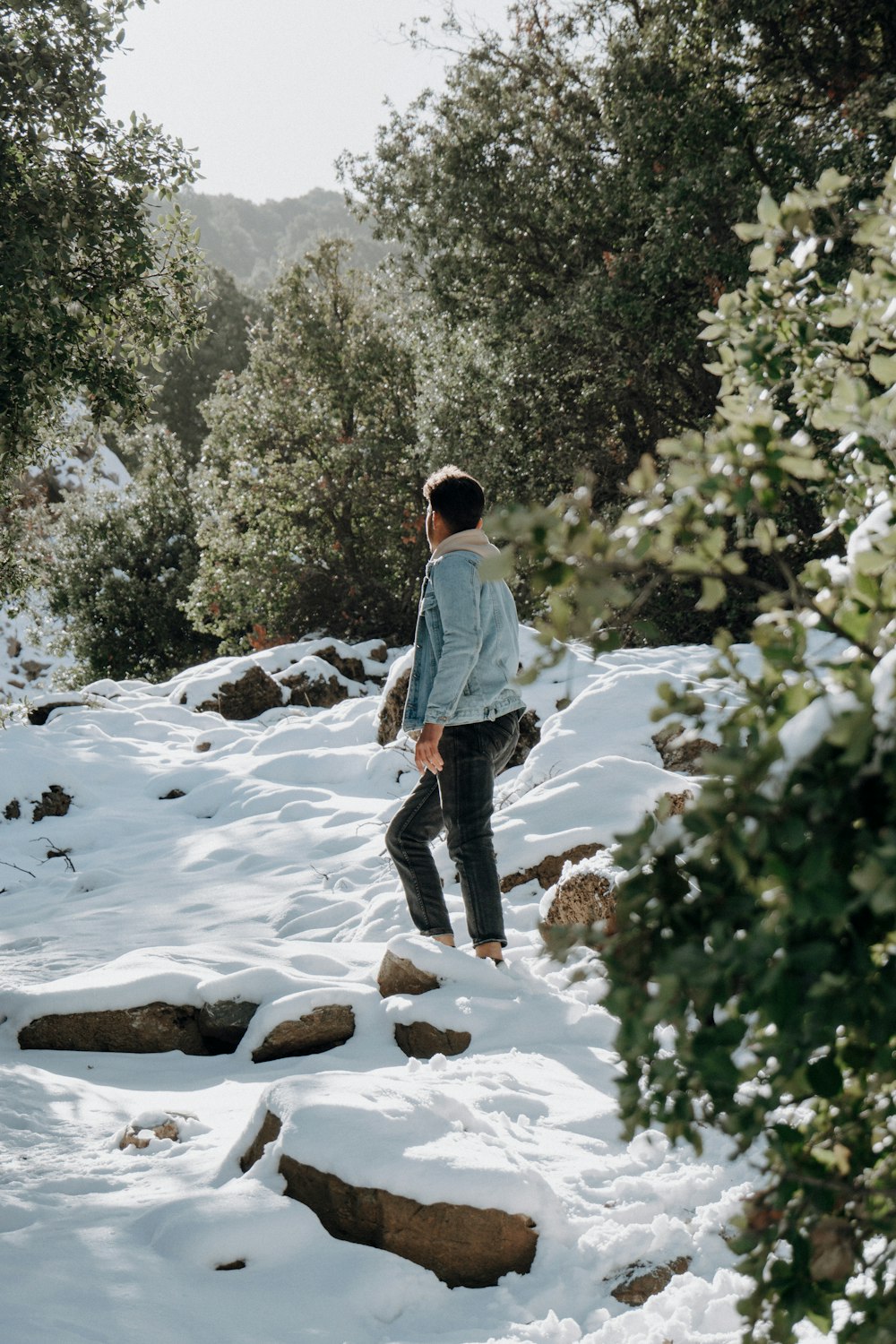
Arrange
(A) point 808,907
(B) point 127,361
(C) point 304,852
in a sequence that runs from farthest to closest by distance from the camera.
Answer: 1. (C) point 304,852
2. (B) point 127,361
3. (A) point 808,907

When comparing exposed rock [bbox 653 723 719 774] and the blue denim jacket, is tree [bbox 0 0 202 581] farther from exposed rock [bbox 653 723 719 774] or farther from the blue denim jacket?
exposed rock [bbox 653 723 719 774]

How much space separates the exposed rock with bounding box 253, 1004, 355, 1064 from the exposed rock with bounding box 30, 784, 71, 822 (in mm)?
5358

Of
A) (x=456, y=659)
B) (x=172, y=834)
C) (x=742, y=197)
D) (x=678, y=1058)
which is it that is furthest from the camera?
(x=742, y=197)

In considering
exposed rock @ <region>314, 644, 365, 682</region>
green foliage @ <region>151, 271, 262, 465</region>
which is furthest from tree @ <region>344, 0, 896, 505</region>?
green foliage @ <region>151, 271, 262, 465</region>

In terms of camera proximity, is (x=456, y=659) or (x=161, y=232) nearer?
(x=456, y=659)

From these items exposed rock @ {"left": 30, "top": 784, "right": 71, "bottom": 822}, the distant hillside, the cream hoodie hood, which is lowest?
exposed rock @ {"left": 30, "top": 784, "right": 71, "bottom": 822}

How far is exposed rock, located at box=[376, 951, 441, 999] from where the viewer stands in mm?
3951

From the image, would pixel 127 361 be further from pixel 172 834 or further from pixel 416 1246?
pixel 416 1246

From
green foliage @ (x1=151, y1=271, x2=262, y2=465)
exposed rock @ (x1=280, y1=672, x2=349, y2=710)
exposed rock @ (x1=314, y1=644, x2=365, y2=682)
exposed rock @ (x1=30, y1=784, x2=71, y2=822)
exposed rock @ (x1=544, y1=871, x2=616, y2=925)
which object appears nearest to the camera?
exposed rock @ (x1=544, y1=871, x2=616, y2=925)

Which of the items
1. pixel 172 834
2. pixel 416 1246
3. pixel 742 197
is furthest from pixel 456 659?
pixel 742 197

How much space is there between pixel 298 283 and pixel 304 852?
14.3 m

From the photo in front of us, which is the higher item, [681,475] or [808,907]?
[681,475]

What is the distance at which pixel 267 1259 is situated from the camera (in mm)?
2479

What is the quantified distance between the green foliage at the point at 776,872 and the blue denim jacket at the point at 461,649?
2.60 metres
